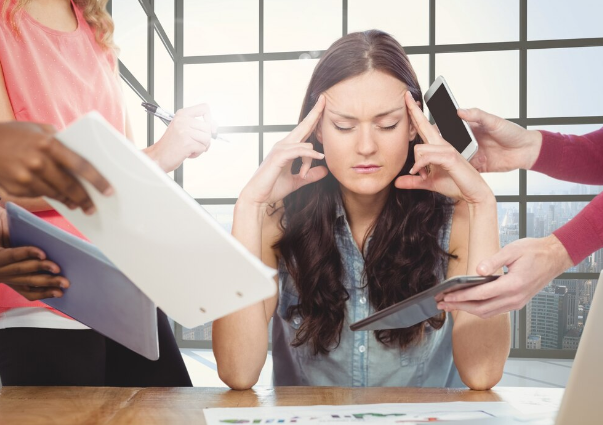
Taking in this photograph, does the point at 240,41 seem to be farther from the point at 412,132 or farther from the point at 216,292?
the point at 216,292

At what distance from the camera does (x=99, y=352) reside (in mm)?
1146

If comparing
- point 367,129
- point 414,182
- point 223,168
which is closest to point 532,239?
point 414,182

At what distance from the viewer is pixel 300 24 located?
5422 mm

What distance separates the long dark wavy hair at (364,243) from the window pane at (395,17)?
4.08 meters

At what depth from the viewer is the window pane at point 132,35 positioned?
3.96m

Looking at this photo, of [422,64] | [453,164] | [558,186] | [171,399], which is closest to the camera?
[171,399]

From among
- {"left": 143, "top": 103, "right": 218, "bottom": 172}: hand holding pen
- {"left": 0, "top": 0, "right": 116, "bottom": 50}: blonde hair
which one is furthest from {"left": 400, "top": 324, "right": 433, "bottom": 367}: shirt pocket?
{"left": 0, "top": 0, "right": 116, "bottom": 50}: blonde hair

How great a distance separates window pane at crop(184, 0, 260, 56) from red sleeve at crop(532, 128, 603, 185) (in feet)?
14.5

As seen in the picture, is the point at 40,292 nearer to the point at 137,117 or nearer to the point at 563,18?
the point at 137,117

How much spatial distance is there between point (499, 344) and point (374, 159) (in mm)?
542

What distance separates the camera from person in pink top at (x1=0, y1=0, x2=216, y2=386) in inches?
42.5

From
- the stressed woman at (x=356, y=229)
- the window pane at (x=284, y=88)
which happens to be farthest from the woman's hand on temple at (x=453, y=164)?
the window pane at (x=284, y=88)

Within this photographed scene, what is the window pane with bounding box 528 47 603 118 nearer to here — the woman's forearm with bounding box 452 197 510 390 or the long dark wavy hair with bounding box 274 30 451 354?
the long dark wavy hair with bounding box 274 30 451 354

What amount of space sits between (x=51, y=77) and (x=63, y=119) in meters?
0.10
